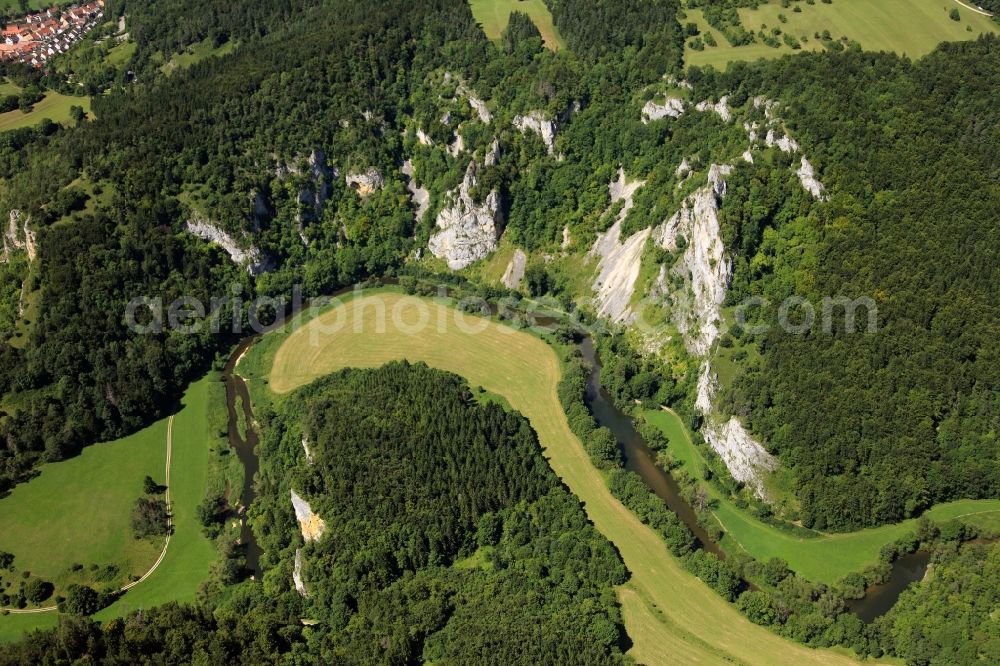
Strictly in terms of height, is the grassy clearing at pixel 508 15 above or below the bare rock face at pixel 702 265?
above

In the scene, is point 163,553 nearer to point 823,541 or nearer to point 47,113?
point 823,541

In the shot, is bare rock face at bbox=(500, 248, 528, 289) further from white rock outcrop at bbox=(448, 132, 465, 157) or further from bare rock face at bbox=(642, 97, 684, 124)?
bare rock face at bbox=(642, 97, 684, 124)

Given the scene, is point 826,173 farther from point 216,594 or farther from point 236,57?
point 236,57

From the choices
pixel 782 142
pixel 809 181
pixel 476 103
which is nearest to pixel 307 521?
pixel 809 181

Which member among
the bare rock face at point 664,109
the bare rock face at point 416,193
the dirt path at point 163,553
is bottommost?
the dirt path at point 163,553

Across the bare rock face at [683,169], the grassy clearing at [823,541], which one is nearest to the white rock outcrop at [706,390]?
the grassy clearing at [823,541]

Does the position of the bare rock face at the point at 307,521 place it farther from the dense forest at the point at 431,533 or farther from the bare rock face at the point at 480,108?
the bare rock face at the point at 480,108
